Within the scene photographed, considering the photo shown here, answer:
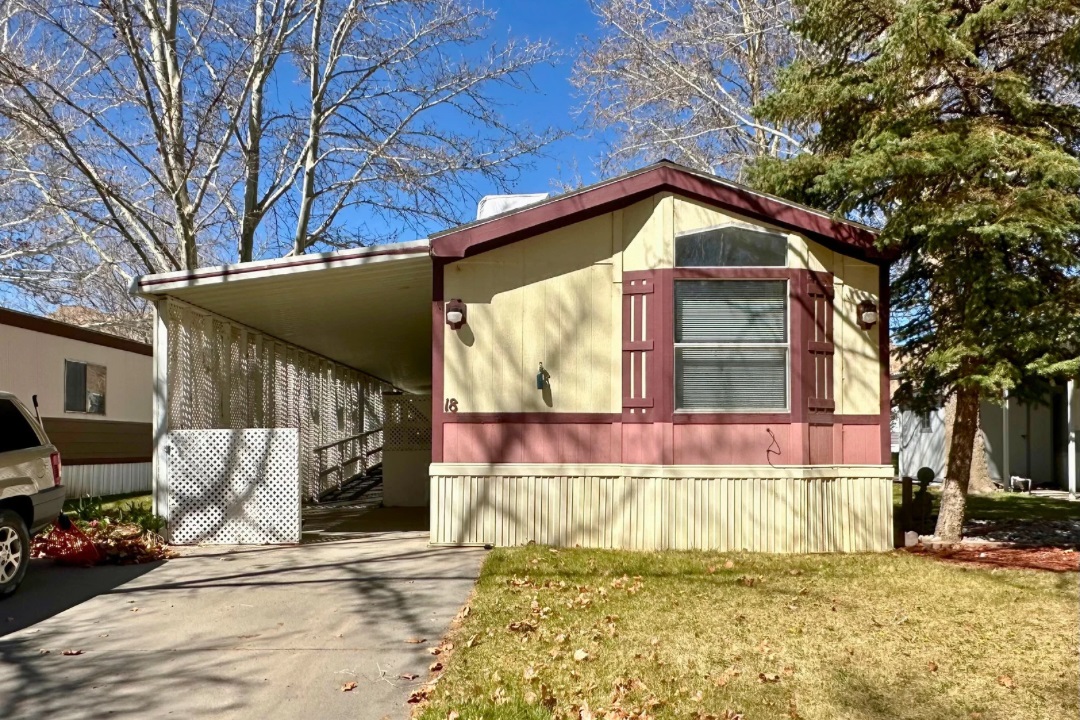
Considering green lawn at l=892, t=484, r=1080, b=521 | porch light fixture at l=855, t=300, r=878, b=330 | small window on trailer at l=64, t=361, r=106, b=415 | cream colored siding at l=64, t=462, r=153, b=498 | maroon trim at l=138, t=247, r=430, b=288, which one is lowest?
green lawn at l=892, t=484, r=1080, b=521

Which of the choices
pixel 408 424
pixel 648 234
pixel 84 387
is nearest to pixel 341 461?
pixel 84 387

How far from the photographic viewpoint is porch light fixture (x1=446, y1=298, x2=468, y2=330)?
786 cm

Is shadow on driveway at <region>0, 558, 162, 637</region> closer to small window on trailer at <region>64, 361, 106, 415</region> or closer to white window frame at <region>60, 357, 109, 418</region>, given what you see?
white window frame at <region>60, 357, 109, 418</region>

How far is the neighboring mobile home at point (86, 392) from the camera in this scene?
1256 cm

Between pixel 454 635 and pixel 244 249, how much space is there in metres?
13.5

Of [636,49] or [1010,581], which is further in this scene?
[636,49]

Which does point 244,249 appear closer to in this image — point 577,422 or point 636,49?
point 636,49

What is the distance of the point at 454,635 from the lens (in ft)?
16.8

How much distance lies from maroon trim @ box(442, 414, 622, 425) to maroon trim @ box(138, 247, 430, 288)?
1547 millimetres

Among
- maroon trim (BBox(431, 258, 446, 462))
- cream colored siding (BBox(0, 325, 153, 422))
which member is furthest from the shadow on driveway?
cream colored siding (BBox(0, 325, 153, 422))

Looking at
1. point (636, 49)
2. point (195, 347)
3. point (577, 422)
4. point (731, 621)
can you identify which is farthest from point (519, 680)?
point (636, 49)

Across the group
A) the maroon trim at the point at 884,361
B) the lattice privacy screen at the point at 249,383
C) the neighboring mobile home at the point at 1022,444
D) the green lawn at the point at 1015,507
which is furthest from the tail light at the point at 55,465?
the neighboring mobile home at the point at 1022,444

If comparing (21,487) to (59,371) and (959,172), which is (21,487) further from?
(959,172)

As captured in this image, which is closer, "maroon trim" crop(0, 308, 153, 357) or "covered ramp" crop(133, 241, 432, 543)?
"covered ramp" crop(133, 241, 432, 543)
